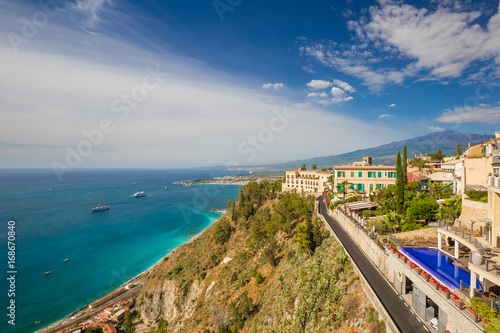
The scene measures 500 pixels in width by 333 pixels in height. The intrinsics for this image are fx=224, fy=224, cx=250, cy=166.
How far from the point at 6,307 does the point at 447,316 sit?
6490 cm

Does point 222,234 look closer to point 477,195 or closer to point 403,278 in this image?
point 403,278

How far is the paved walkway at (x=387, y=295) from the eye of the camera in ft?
38.7

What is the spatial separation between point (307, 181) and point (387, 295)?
4834 centimetres

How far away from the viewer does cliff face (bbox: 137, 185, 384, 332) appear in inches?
653

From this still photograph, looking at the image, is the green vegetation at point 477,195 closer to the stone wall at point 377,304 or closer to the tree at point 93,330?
the stone wall at point 377,304

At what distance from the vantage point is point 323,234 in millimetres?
27531

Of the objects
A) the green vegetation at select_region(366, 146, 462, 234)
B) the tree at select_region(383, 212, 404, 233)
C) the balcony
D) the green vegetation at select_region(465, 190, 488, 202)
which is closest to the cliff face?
the tree at select_region(383, 212, 404, 233)

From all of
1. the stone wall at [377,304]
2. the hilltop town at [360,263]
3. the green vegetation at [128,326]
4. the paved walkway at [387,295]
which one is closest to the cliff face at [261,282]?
the hilltop town at [360,263]

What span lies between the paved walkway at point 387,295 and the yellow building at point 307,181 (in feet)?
117

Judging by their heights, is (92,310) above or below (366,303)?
below

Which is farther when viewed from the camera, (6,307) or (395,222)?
(6,307)

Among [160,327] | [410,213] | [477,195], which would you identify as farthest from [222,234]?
[477,195]

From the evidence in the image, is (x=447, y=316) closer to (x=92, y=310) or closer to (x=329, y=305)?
(x=329, y=305)

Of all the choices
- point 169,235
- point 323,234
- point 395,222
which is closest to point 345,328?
point 395,222
